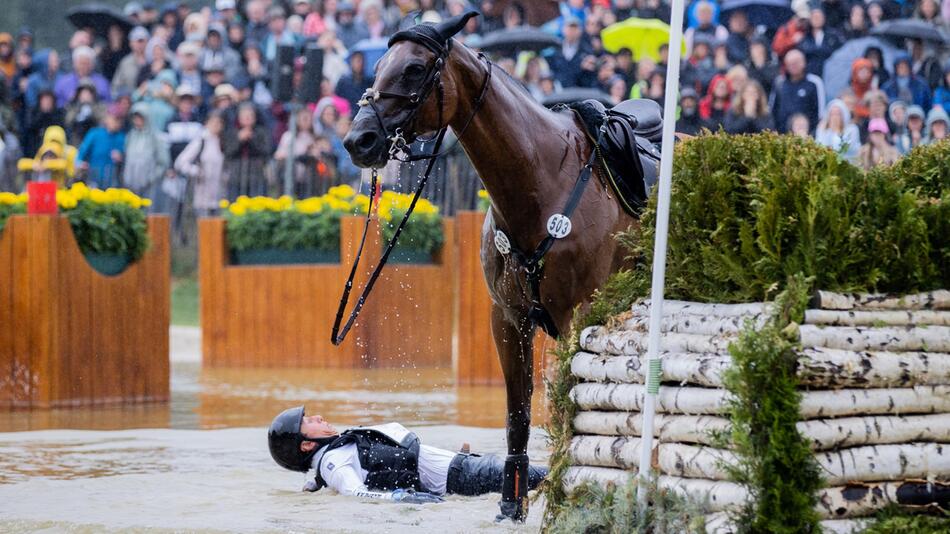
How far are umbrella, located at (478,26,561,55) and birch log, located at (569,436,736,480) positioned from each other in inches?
566

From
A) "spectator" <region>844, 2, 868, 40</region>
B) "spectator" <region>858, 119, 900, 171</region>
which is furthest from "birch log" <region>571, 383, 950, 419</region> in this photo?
"spectator" <region>844, 2, 868, 40</region>

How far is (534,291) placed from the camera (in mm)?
5980

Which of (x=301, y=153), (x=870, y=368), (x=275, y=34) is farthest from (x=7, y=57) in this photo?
(x=870, y=368)

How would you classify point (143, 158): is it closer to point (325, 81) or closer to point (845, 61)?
point (325, 81)

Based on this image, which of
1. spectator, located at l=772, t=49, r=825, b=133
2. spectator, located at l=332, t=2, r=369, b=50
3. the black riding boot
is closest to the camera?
the black riding boot

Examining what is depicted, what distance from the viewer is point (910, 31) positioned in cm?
1641

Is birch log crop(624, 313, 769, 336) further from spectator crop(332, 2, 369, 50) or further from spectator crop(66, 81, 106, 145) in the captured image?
spectator crop(66, 81, 106, 145)

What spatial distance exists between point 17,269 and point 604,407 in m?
7.42

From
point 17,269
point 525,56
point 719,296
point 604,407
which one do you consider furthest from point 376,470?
point 525,56

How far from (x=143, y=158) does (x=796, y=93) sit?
940 centimetres

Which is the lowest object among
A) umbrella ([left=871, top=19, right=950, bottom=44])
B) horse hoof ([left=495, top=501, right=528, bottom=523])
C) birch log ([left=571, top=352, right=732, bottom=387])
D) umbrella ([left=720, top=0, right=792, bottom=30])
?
horse hoof ([left=495, top=501, right=528, bottom=523])

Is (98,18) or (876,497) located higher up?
(98,18)

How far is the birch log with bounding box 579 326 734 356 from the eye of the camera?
14.2ft

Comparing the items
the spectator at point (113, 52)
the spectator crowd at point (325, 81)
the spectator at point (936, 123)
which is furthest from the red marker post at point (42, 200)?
the spectator at point (113, 52)
